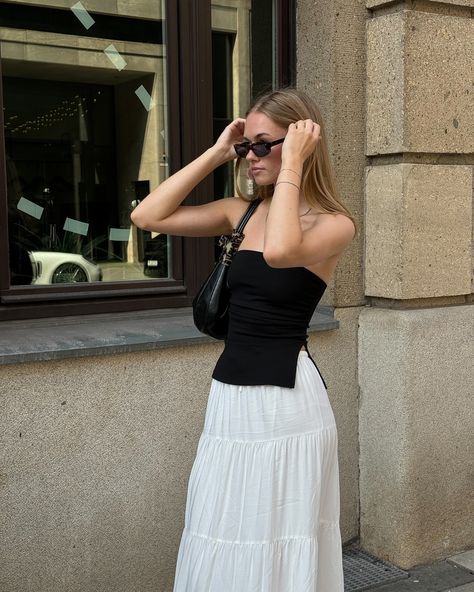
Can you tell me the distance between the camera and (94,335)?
346 cm

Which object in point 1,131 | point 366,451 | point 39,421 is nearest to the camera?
point 39,421

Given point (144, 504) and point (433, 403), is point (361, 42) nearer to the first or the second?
point (433, 403)

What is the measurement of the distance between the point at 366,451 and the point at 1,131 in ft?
8.23

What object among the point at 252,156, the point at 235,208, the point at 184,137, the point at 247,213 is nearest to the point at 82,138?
the point at 184,137

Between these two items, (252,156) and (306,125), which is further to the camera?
(252,156)

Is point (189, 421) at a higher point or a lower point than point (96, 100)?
lower

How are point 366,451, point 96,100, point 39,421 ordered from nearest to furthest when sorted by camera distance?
point 39,421 → point 96,100 → point 366,451

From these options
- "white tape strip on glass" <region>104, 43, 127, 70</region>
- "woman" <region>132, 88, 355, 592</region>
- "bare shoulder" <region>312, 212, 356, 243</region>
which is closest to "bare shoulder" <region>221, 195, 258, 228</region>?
"woman" <region>132, 88, 355, 592</region>

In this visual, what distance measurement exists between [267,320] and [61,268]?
5.66 feet

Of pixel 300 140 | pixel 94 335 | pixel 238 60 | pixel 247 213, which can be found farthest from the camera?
pixel 238 60

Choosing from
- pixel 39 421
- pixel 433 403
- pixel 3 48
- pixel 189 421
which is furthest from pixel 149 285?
pixel 433 403

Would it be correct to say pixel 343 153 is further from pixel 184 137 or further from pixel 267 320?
pixel 267 320

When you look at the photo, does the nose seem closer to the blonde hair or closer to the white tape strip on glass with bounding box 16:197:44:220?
the blonde hair

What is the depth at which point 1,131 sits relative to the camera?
3564 millimetres
